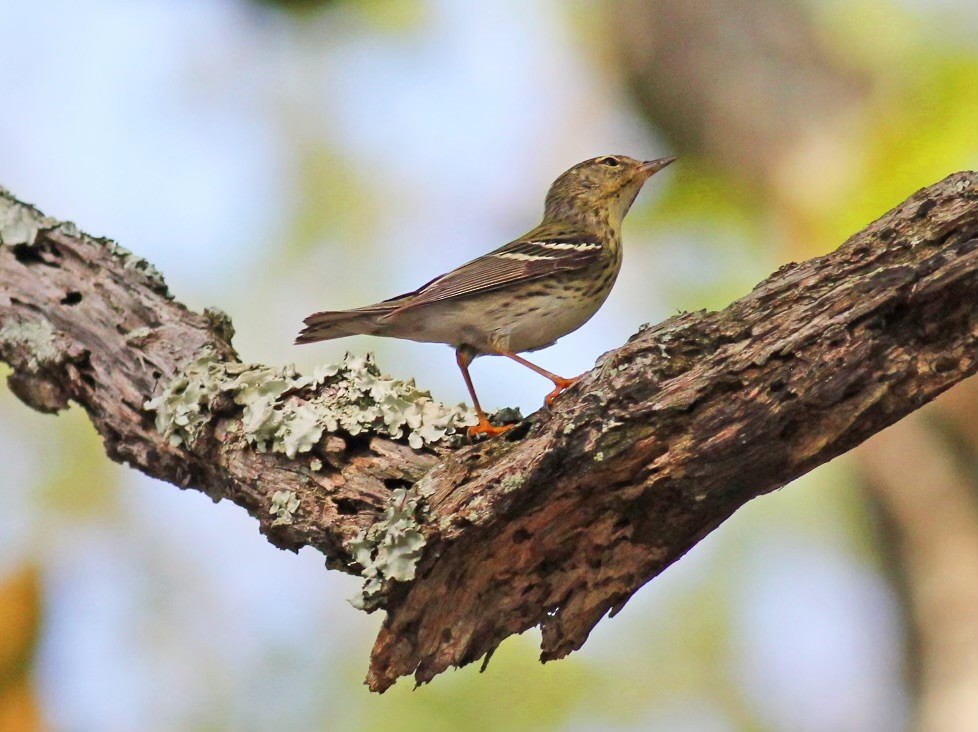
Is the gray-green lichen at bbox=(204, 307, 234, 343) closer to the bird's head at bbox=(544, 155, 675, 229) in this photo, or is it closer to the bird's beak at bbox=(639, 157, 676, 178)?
the bird's head at bbox=(544, 155, 675, 229)

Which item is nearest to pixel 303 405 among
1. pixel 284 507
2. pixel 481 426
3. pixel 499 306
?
pixel 284 507

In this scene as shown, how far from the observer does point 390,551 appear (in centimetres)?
352

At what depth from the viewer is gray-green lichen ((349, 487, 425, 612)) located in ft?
11.5

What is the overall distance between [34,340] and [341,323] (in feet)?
4.70

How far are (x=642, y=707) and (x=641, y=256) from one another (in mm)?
3961

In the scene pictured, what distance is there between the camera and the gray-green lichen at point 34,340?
479 cm

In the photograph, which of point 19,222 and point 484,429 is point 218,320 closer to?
point 19,222

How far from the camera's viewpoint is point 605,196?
6562 millimetres

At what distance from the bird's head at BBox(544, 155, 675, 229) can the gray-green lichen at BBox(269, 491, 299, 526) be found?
10.3ft

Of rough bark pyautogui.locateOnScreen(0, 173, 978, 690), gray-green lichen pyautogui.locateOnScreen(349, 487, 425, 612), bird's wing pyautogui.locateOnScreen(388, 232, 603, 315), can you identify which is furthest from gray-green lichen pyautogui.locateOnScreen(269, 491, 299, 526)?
bird's wing pyautogui.locateOnScreen(388, 232, 603, 315)

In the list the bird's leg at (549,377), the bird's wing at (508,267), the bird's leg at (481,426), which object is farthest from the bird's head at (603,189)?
the bird's leg at (481,426)

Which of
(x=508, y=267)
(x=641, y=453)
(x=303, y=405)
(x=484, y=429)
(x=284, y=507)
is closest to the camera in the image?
(x=641, y=453)

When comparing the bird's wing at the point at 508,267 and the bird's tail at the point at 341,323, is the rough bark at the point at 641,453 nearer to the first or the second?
the bird's tail at the point at 341,323

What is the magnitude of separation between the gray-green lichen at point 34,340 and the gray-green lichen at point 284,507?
1576mm
